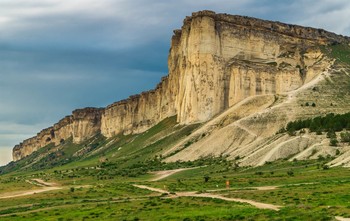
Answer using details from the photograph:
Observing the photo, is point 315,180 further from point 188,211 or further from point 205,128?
point 205,128

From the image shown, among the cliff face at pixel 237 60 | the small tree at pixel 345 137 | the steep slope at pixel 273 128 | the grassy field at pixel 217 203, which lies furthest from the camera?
the cliff face at pixel 237 60

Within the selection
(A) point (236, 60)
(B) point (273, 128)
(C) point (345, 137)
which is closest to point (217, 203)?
(C) point (345, 137)

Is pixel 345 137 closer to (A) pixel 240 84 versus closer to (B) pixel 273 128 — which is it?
(B) pixel 273 128

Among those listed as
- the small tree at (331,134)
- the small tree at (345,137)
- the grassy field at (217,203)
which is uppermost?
the small tree at (331,134)

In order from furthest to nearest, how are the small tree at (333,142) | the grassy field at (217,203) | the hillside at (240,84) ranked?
the hillside at (240,84) < the small tree at (333,142) < the grassy field at (217,203)

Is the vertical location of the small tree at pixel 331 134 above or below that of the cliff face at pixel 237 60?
below

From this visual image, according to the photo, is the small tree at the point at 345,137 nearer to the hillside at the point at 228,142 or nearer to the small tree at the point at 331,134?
the hillside at the point at 228,142

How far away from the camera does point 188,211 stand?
3509 centimetres

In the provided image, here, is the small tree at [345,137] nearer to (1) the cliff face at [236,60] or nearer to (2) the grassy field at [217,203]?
(2) the grassy field at [217,203]

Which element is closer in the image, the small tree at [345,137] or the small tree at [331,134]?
the small tree at [345,137]

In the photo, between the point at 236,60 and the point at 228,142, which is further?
the point at 236,60

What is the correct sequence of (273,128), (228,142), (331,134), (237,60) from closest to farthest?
1. (331,134)
2. (228,142)
3. (273,128)
4. (237,60)

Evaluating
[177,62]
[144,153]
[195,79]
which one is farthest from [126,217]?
[177,62]

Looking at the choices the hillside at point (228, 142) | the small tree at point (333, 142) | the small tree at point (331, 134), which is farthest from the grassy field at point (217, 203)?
the small tree at point (331, 134)
